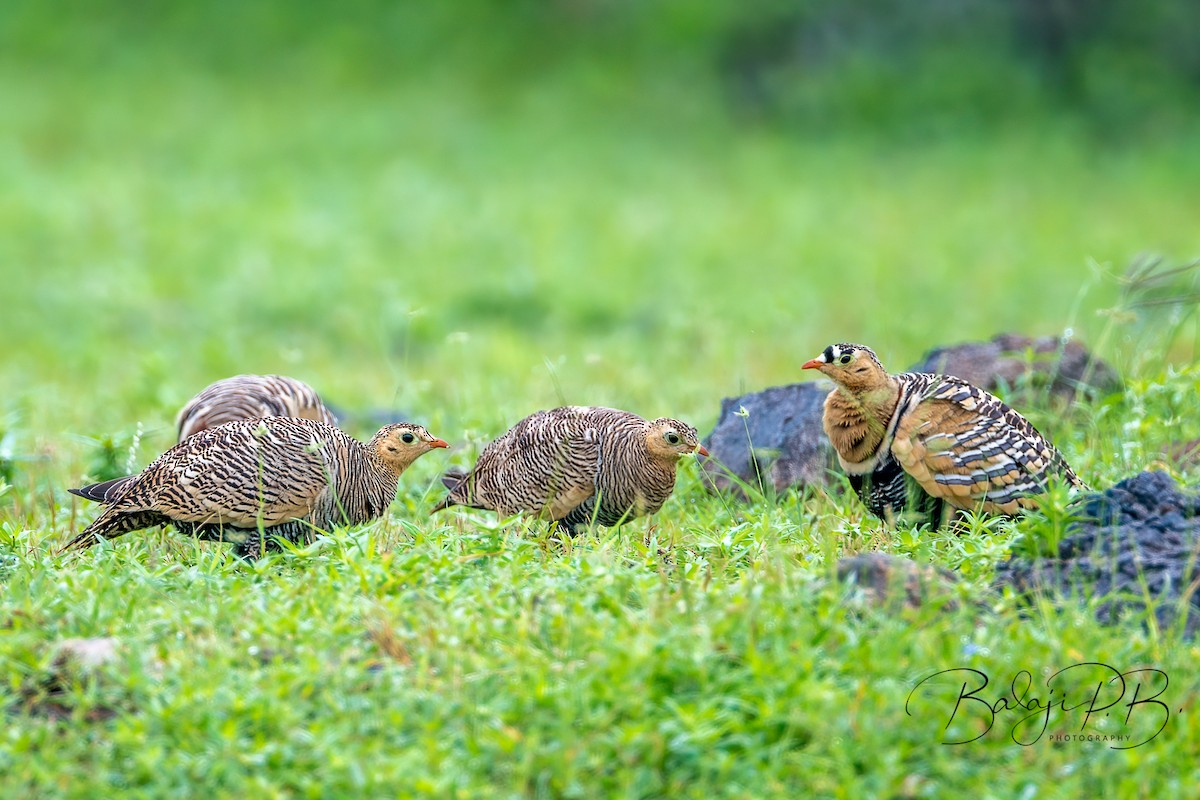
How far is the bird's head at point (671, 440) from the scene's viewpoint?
5.10m

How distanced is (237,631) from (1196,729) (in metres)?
2.75

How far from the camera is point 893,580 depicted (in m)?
4.09

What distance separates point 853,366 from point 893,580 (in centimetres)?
119

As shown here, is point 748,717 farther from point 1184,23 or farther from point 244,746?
point 1184,23

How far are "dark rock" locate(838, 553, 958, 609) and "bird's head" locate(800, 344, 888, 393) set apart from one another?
3.29 feet

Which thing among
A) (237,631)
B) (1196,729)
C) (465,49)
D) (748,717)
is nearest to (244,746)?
(237,631)

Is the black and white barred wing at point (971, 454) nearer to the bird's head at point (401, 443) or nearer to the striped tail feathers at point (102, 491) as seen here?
the bird's head at point (401, 443)

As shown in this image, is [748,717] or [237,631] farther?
[237,631]

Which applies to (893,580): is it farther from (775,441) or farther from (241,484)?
(241,484)

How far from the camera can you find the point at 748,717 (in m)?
3.78

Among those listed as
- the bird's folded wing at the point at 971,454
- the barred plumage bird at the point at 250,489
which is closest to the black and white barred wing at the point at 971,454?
the bird's folded wing at the point at 971,454

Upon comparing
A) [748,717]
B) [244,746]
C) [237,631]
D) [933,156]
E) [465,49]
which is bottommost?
[748,717]

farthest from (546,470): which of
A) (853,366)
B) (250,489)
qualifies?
(853,366)

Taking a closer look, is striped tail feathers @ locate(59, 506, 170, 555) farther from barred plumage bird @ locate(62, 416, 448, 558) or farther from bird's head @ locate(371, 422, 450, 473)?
bird's head @ locate(371, 422, 450, 473)
